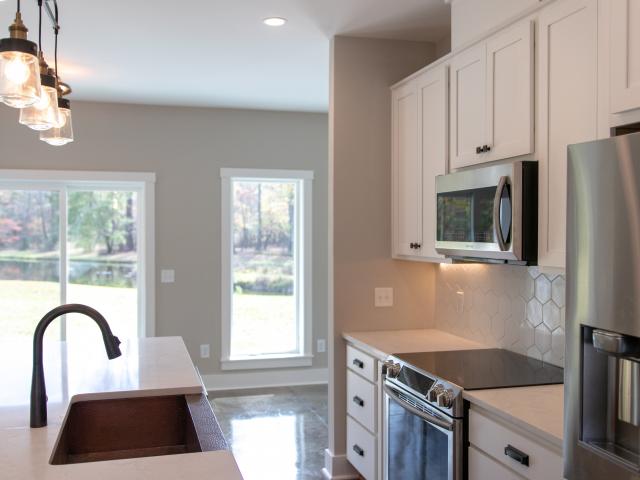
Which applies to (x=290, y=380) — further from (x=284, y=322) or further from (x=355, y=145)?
(x=355, y=145)

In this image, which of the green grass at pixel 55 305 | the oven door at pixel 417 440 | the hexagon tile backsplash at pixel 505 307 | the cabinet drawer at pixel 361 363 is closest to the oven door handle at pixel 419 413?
the oven door at pixel 417 440

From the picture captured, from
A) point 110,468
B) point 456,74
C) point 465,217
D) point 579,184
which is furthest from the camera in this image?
point 456,74

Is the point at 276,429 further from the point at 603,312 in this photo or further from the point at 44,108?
the point at 603,312

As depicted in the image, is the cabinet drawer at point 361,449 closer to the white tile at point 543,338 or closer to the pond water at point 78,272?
the white tile at point 543,338

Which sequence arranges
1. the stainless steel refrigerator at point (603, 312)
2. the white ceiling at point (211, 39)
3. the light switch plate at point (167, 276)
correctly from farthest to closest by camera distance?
1. the light switch plate at point (167, 276)
2. the white ceiling at point (211, 39)
3. the stainless steel refrigerator at point (603, 312)

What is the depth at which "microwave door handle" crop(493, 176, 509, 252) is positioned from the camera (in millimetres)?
2504

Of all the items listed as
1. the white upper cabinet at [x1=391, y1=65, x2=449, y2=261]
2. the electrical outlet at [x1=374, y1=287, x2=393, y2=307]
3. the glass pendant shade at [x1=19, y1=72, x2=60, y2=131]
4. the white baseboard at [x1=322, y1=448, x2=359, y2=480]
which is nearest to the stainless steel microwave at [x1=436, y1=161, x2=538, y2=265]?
the white upper cabinet at [x1=391, y1=65, x2=449, y2=261]

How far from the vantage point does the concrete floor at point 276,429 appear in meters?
4.01

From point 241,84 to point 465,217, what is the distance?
269 centimetres

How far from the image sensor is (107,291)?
229 inches

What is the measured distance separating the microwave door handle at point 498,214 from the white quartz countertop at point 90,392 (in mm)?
1258

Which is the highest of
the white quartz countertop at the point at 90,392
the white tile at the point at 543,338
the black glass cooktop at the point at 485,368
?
the white tile at the point at 543,338

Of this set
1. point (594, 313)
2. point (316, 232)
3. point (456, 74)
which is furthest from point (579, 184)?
point (316, 232)

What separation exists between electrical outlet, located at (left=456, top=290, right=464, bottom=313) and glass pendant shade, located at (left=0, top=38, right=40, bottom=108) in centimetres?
262
